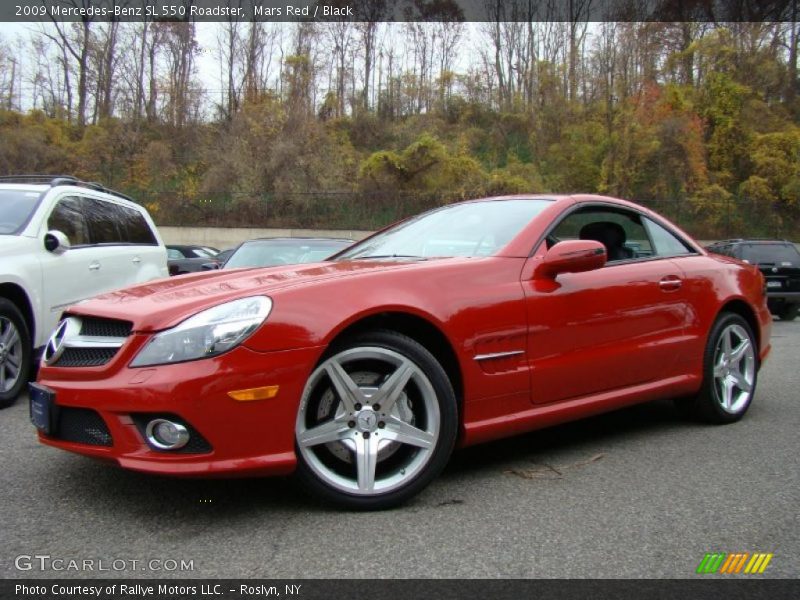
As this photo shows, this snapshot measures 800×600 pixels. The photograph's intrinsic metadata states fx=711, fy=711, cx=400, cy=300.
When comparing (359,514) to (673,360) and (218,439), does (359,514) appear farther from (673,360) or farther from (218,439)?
(673,360)

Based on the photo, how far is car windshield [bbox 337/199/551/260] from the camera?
3875 millimetres

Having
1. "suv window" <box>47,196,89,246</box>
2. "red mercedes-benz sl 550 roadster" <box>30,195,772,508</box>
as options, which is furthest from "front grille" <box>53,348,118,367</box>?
"suv window" <box>47,196,89,246</box>

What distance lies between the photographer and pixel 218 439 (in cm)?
271

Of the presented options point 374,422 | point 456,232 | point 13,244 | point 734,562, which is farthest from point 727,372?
point 13,244

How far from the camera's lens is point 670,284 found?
14.2 feet

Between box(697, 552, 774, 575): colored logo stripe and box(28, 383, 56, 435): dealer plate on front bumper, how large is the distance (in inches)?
102

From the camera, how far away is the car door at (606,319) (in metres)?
3.58

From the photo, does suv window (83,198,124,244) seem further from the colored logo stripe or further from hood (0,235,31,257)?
the colored logo stripe

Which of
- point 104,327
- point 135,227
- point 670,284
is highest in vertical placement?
point 135,227

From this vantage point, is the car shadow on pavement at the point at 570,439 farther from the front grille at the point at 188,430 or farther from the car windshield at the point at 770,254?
the car windshield at the point at 770,254

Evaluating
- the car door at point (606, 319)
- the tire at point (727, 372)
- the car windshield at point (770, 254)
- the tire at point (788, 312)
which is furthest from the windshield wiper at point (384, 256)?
the tire at point (788, 312)

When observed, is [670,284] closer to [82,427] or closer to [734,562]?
[734,562]

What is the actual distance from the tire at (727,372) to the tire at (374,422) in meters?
2.24
